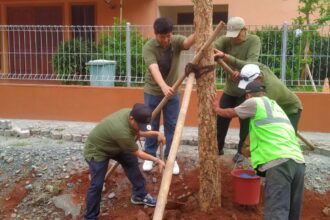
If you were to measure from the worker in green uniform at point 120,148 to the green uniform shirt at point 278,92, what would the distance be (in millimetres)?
1202

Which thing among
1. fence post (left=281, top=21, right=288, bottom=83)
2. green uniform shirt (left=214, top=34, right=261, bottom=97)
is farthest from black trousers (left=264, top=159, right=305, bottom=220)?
fence post (left=281, top=21, right=288, bottom=83)

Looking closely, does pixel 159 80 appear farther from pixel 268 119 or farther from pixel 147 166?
pixel 268 119

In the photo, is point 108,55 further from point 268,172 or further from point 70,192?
point 268,172

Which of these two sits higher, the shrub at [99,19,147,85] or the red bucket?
the shrub at [99,19,147,85]

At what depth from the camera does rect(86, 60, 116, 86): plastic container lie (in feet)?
25.5

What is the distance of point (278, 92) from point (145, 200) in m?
1.86

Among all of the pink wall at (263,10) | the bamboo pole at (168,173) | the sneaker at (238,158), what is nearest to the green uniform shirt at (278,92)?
the bamboo pole at (168,173)

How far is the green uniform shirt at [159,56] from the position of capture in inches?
191

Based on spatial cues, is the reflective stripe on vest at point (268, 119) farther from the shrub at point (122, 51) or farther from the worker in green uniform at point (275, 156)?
the shrub at point (122, 51)

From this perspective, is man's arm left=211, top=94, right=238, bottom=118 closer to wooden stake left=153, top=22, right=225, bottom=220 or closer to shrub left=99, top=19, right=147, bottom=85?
wooden stake left=153, top=22, right=225, bottom=220

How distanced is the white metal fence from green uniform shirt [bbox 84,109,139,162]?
11.0 ft

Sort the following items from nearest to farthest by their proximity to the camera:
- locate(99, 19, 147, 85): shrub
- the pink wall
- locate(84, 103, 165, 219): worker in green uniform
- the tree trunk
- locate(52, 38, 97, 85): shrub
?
locate(84, 103, 165, 219): worker in green uniform, the tree trunk, locate(99, 19, 147, 85): shrub, locate(52, 38, 97, 85): shrub, the pink wall

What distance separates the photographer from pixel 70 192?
210 inches

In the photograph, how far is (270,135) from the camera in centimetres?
365
